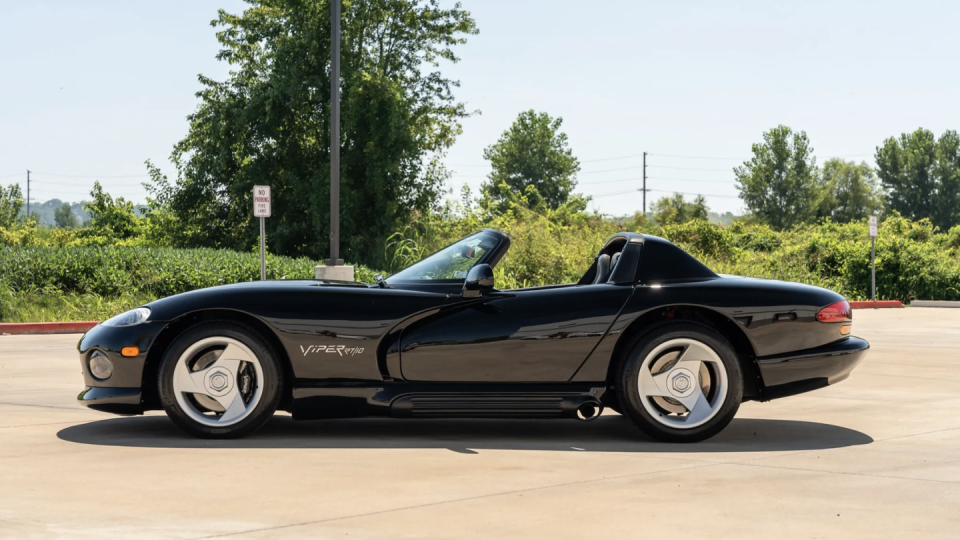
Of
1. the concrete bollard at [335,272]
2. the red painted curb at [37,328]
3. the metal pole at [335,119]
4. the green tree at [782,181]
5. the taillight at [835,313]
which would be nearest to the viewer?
the taillight at [835,313]

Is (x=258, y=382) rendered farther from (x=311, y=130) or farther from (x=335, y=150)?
(x=311, y=130)

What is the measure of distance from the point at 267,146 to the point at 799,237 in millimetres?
19096

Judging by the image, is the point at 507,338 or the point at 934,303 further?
the point at 934,303

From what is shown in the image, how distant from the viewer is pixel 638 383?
5902 mm

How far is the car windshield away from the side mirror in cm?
20

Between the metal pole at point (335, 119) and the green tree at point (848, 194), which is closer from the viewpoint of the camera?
the metal pole at point (335, 119)

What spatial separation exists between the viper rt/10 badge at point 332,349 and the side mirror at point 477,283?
0.69 metres

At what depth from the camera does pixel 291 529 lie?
12.7ft

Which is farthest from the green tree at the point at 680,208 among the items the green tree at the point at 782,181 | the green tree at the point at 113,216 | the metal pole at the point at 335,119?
the metal pole at the point at 335,119

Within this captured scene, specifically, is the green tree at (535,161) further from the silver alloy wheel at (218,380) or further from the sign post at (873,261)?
the silver alloy wheel at (218,380)

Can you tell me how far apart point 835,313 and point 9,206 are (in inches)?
3803

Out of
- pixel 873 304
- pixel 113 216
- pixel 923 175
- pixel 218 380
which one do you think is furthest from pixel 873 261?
pixel 923 175

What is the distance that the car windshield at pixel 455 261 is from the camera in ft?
20.3

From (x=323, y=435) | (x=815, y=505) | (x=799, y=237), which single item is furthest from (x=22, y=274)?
(x=799, y=237)
